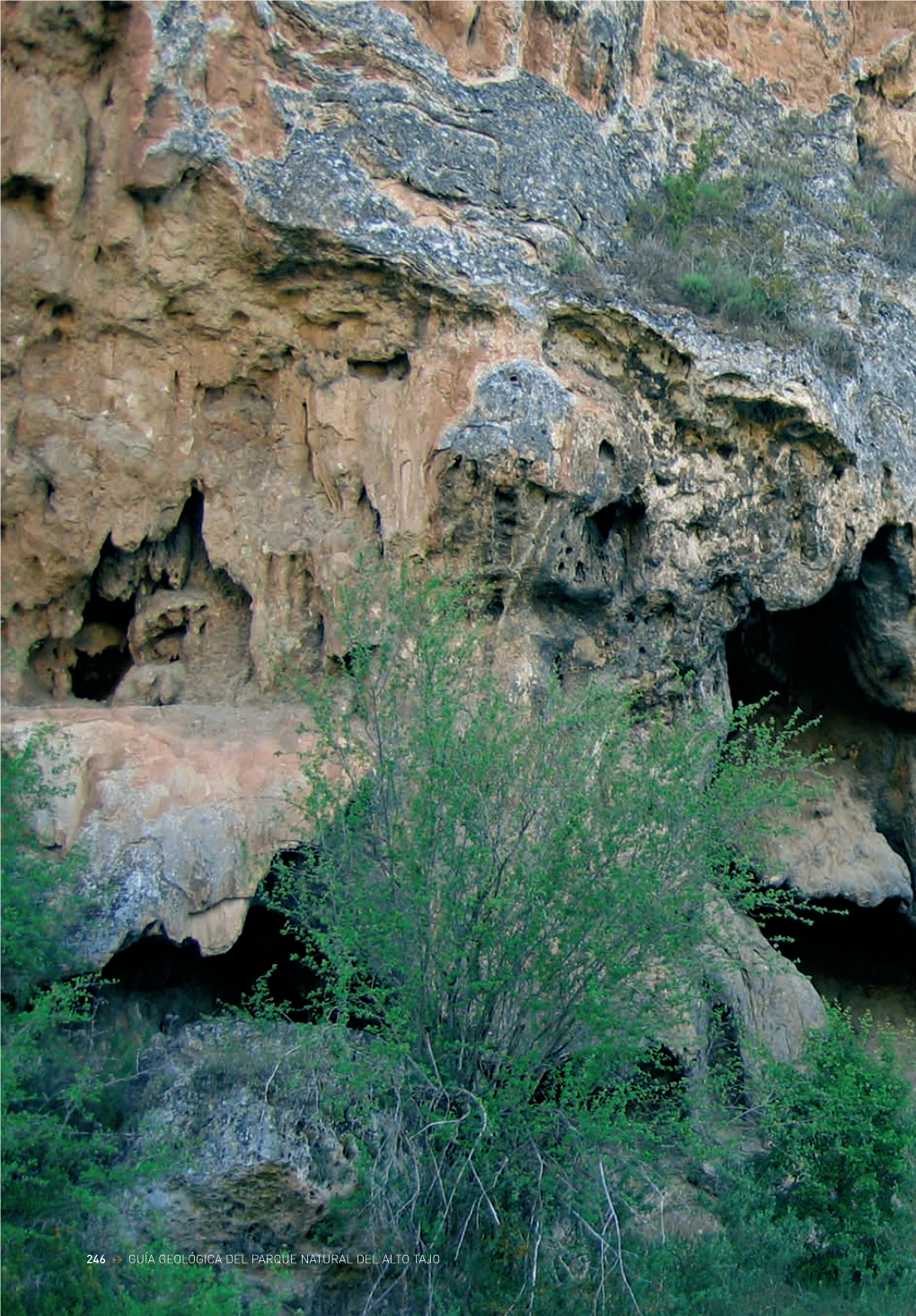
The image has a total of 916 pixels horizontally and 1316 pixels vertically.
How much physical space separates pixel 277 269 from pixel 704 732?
5.04 metres

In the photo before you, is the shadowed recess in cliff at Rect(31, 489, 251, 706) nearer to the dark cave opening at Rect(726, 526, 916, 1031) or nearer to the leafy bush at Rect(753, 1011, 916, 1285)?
the dark cave opening at Rect(726, 526, 916, 1031)

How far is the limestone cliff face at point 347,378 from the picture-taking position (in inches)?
427

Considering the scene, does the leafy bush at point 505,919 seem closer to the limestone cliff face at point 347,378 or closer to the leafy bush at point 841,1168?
the leafy bush at point 841,1168

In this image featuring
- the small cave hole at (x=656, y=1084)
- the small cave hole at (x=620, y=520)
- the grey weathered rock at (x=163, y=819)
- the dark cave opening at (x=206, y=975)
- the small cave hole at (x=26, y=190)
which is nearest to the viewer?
the small cave hole at (x=656, y=1084)

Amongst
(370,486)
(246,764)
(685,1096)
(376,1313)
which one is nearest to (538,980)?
(685,1096)

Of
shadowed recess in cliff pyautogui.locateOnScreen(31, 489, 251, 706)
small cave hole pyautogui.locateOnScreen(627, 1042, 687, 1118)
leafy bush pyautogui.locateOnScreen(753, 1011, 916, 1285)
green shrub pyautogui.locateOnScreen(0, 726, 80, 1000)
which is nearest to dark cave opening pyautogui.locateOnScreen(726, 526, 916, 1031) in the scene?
small cave hole pyautogui.locateOnScreen(627, 1042, 687, 1118)

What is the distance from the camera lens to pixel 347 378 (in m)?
11.5

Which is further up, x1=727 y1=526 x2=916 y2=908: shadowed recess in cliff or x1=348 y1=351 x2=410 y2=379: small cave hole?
x1=348 y1=351 x2=410 y2=379: small cave hole

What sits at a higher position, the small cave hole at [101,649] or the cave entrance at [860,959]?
the small cave hole at [101,649]

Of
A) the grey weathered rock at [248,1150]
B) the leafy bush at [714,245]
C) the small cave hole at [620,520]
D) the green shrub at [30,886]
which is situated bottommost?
the grey weathered rock at [248,1150]

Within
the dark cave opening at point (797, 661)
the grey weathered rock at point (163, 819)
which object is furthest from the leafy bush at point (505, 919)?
the dark cave opening at point (797, 661)

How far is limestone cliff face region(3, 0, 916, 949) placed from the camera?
10.8 meters

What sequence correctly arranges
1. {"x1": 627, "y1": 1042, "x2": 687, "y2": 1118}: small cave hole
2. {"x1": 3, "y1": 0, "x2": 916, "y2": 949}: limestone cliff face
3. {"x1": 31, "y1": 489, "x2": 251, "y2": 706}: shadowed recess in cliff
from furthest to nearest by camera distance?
{"x1": 31, "y1": 489, "x2": 251, "y2": 706}: shadowed recess in cliff → {"x1": 3, "y1": 0, "x2": 916, "y2": 949}: limestone cliff face → {"x1": 627, "y1": 1042, "x2": 687, "y2": 1118}: small cave hole

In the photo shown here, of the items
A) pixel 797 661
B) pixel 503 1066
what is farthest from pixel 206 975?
pixel 797 661
